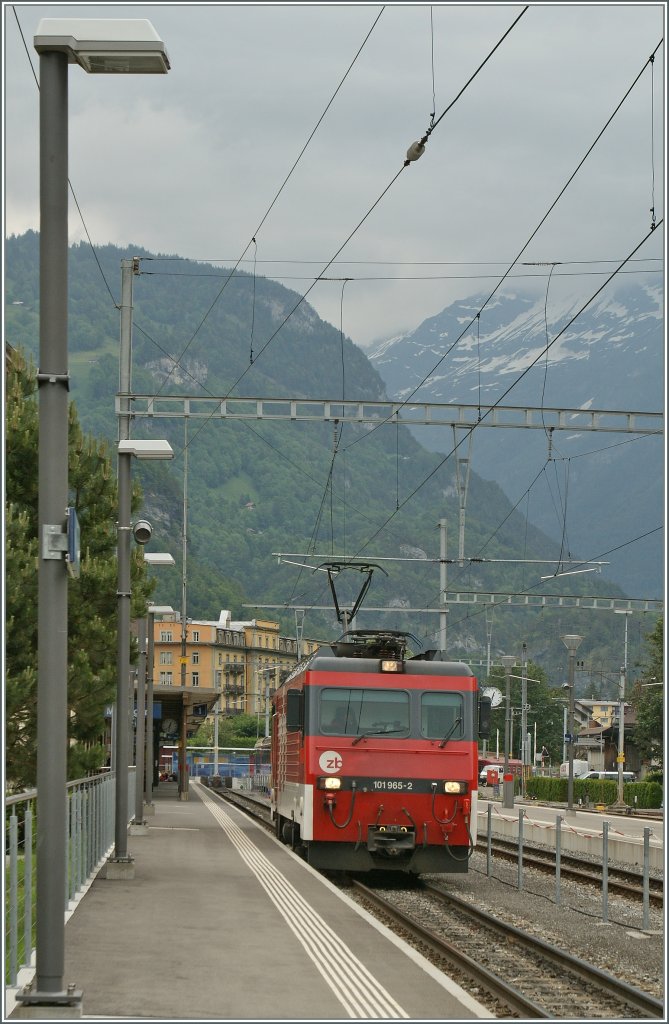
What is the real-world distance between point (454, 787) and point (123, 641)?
16.7ft

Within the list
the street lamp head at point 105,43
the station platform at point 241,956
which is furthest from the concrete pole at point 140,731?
the street lamp head at point 105,43

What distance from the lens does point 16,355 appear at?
23.9 m

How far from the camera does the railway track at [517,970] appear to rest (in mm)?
10391

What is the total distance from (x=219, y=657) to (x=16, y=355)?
130567mm

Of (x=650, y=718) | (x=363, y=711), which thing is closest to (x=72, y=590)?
(x=363, y=711)

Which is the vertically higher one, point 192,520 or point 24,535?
point 192,520

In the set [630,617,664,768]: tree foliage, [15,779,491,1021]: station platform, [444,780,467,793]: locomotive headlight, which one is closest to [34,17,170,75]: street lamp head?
[15,779,491,1021]: station platform

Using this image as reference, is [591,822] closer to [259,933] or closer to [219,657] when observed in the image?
[259,933]

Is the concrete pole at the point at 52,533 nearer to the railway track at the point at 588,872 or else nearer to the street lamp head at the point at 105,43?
the street lamp head at the point at 105,43

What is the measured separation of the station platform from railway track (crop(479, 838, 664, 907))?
4.60 metres

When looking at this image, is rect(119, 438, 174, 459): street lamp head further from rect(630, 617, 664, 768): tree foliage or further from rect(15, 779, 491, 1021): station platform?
rect(630, 617, 664, 768): tree foliage

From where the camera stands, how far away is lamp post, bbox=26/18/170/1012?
8.20m

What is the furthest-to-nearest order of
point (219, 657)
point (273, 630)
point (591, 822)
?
1. point (273, 630)
2. point (219, 657)
3. point (591, 822)

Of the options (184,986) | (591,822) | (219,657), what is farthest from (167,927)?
(219,657)
